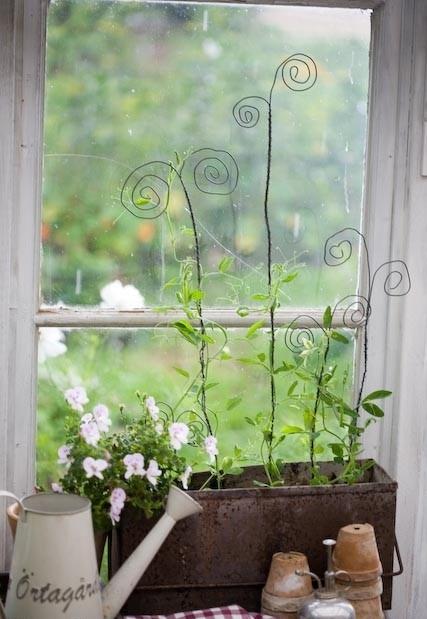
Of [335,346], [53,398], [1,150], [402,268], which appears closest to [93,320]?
[53,398]

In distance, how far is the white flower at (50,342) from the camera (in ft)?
7.19

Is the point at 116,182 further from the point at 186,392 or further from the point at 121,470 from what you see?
the point at 121,470

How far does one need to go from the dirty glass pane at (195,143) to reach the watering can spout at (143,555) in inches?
20.0

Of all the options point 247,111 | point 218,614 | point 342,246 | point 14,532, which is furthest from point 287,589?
point 247,111

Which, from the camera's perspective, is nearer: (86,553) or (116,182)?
(86,553)

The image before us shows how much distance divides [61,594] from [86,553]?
0.26 feet

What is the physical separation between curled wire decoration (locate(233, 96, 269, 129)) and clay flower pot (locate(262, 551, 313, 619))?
0.91m

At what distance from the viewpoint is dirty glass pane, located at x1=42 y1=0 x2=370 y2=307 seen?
2.17 metres

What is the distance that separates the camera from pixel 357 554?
1.96 meters

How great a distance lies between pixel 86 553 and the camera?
1.76 m

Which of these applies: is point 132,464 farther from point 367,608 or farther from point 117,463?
point 367,608

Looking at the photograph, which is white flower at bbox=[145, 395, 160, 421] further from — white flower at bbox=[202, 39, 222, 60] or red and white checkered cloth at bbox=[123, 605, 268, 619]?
white flower at bbox=[202, 39, 222, 60]

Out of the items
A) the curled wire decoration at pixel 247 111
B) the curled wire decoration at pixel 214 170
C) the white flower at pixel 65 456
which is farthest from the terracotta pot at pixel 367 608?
the curled wire decoration at pixel 247 111

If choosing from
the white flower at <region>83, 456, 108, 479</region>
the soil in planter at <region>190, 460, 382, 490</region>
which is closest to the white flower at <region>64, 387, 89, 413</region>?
the white flower at <region>83, 456, 108, 479</region>
